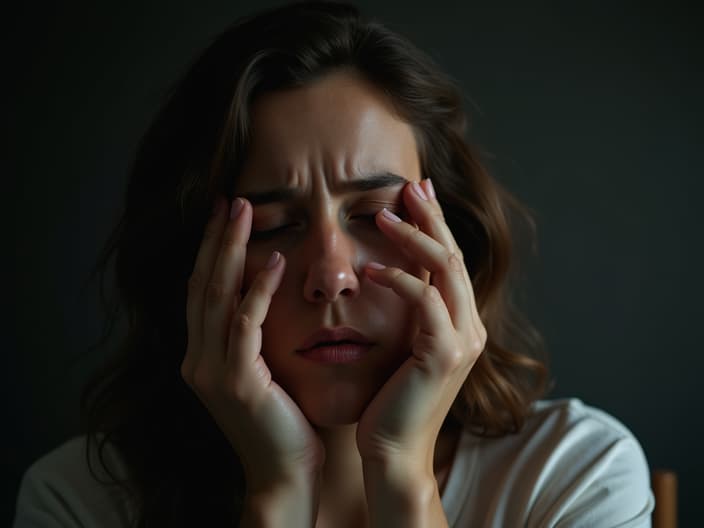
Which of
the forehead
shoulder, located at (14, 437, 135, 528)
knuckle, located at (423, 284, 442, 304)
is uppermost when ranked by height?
the forehead

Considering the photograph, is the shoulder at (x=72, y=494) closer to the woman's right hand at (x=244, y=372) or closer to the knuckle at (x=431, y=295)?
the woman's right hand at (x=244, y=372)

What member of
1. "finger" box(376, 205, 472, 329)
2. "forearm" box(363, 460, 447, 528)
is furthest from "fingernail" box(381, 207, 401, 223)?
"forearm" box(363, 460, 447, 528)

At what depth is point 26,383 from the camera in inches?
62.1

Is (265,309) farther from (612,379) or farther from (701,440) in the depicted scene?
(701,440)

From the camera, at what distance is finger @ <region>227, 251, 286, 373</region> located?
103 centimetres

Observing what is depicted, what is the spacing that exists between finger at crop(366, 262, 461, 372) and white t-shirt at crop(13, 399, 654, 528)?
0.31 meters

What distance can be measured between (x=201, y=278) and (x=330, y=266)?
8.9 inches

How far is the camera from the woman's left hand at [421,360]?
1036 mm

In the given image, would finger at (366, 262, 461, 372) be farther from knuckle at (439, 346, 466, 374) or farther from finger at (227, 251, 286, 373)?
finger at (227, 251, 286, 373)

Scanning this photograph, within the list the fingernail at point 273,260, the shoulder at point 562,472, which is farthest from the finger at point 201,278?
the shoulder at point 562,472

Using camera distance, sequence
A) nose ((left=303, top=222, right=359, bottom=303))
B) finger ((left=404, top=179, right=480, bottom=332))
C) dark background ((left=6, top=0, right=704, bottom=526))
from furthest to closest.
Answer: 1. dark background ((left=6, top=0, right=704, bottom=526))
2. finger ((left=404, top=179, right=480, bottom=332))
3. nose ((left=303, top=222, right=359, bottom=303))

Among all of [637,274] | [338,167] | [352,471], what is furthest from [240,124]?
[637,274]

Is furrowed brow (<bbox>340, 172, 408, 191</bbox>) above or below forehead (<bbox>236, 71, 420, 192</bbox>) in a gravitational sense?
below

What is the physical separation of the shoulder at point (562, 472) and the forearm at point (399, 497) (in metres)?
0.20
